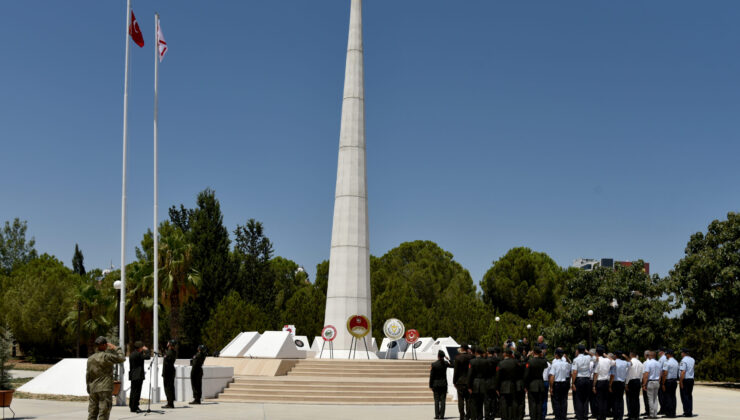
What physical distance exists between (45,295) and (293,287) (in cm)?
2434

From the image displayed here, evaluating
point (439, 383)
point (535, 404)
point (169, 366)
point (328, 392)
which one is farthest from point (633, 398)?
point (169, 366)

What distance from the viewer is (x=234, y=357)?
3077cm

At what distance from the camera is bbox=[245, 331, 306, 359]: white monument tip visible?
30.2m

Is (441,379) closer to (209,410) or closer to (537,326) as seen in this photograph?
(209,410)

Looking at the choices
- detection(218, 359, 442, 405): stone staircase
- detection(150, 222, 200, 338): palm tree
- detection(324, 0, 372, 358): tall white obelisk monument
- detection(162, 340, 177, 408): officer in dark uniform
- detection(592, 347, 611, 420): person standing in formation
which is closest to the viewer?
detection(592, 347, 611, 420): person standing in formation

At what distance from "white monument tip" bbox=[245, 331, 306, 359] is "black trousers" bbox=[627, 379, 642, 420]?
15.7 m

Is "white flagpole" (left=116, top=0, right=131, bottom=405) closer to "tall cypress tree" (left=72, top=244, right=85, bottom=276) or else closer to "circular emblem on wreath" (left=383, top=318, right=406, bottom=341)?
"circular emblem on wreath" (left=383, top=318, right=406, bottom=341)

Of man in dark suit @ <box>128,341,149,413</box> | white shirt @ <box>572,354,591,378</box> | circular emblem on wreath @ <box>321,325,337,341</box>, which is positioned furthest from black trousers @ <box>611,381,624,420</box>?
circular emblem on wreath @ <box>321,325,337,341</box>

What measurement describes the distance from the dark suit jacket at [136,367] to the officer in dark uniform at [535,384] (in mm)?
9633

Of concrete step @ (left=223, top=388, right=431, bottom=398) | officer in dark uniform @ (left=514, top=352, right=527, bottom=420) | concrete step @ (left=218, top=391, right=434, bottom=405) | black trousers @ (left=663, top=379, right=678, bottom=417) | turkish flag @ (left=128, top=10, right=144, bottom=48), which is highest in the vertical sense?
turkish flag @ (left=128, top=10, right=144, bottom=48)

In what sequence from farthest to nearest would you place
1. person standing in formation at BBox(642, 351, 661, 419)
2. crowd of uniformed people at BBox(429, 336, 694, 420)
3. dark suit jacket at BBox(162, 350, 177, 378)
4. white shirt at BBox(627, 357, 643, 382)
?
dark suit jacket at BBox(162, 350, 177, 378)
person standing in formation at BBox(642, 351, 661, 419)
white shirt at BBox(627, 357, 643, 382)
crowd of uniformed people at BBox(429, 336, 694, 420)

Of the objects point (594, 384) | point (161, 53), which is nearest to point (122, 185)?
point (161, 53)

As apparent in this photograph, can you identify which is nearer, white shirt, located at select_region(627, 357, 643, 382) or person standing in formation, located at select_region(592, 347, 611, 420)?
person standing in formation, located at select_region(592, 347, 611, 420)

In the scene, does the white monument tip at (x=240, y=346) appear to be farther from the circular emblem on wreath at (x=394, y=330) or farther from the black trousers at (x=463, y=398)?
the black trousers at (x=463, y=398)
